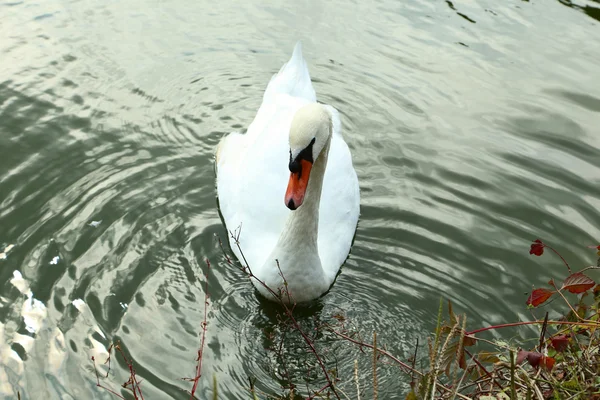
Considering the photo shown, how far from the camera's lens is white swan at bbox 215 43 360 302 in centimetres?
471

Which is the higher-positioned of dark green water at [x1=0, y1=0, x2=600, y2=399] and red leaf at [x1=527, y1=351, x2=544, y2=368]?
red leaf at [x1=527, y1=351, x2=544, y2=368]

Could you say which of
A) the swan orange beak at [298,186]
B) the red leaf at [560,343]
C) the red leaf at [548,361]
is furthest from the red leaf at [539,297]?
the swan orange beak at [298,186]

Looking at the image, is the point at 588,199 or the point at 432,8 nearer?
the point at 588,199

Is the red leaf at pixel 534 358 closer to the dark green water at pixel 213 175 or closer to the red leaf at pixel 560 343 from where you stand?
the red leaf at pixel 560 343

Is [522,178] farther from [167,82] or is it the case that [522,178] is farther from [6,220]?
[6,220]

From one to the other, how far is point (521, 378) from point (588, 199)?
365 centimetres

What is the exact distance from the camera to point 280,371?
15.6ft

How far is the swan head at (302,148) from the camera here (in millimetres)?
4598

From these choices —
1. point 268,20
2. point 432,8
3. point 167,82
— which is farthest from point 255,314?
point 432,8

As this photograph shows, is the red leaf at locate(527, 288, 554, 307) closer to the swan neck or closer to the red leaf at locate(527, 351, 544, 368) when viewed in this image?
the red leaf at locate(527, 351, 544, 368)

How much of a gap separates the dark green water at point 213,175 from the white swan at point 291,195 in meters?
0.24

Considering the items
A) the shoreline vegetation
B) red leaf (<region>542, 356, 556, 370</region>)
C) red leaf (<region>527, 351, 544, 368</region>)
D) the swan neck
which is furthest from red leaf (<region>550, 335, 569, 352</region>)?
the swan neck

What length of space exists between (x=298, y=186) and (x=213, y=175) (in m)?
2.41

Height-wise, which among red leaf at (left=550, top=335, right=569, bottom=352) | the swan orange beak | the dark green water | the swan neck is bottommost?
the dark green water
